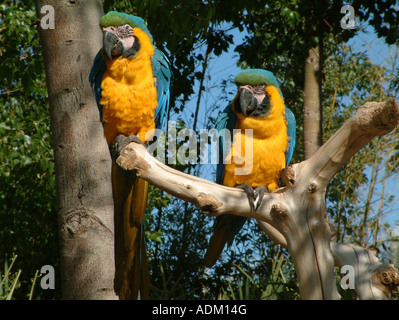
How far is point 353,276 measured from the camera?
7.82ft

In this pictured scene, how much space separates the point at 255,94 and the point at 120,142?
80 cm

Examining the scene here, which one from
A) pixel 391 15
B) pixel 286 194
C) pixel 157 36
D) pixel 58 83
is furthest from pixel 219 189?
pixel 391 15

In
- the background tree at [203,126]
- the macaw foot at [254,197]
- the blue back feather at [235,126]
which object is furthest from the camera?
the background tree at [203,126]

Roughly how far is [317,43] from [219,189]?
347 centimetres

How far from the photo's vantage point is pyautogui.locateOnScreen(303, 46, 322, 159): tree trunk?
461 centimetres

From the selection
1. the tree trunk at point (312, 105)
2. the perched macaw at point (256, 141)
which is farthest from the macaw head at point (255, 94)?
the tree trunk at point (312, 105)

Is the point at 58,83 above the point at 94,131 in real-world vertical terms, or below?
above

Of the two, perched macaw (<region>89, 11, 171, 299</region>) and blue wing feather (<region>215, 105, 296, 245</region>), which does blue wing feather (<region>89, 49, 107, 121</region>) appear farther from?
blue wing feather (<region>215, 105, 296, 245</region>)

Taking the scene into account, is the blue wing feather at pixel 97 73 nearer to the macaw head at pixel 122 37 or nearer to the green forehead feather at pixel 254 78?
the macaw head at pixel 122 37

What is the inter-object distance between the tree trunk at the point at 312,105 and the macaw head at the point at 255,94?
211 centimetres

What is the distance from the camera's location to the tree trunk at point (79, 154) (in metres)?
2.61

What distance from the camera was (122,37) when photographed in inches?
95.5
